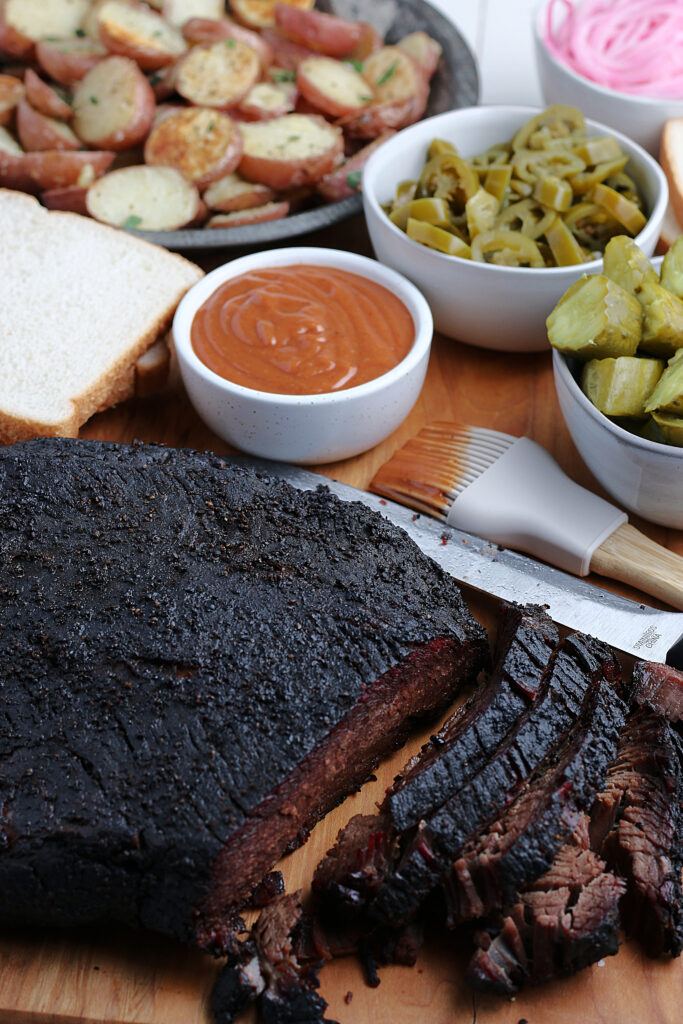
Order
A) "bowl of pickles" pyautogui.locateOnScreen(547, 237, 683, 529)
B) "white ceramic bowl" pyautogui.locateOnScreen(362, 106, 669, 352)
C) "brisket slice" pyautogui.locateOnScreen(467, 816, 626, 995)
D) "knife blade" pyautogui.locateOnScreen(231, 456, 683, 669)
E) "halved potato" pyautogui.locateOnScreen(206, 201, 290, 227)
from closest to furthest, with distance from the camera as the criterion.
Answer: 1. "brisket slice" pyautogui.locateOnScreen(467, 816, 626, 995)
2. "knife blade" pyautogui.locateOnScreen(231, 456, 683, 669)
3. "bowl of pickles" pyautogui.locateOnScreen(547, 237, 683, 529)
4. "white ceramic bowl" pyautogui.locateOnScreen(362, 106, 669, 352)
5. "halved potato" pyautogui.locateOnScreen(206, 201, 290, 227)

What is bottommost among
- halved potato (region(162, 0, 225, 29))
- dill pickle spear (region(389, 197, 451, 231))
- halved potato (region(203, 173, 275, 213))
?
halved potato (region(203, 173, 275, 213))

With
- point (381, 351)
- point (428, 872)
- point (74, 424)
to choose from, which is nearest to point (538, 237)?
point (381, 351)

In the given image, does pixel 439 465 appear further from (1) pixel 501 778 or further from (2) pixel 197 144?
(2) pixel 197 144

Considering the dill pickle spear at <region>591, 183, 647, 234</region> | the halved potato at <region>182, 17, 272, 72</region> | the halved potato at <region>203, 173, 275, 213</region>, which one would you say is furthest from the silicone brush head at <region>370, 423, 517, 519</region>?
the halved potato at <region>182, 17, 272, 72</region>

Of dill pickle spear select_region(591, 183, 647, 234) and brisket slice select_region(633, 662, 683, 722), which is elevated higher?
dill pickle spear select_region(591, 183, 647, 234)

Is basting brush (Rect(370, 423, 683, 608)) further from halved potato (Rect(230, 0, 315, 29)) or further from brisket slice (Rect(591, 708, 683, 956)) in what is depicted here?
halved potato (Rect(230, 0, 315, 29))

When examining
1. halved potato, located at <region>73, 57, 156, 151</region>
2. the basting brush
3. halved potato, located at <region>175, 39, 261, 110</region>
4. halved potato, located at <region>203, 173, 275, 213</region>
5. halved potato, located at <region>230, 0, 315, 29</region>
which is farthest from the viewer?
halved potato, located at <region>230, 0, 315, 29</region>

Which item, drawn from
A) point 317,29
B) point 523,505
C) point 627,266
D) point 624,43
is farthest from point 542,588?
point 317,29

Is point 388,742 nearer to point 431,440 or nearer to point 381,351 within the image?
point 431,440

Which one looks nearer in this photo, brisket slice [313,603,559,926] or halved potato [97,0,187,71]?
brisket slice [313,603,559,926]
